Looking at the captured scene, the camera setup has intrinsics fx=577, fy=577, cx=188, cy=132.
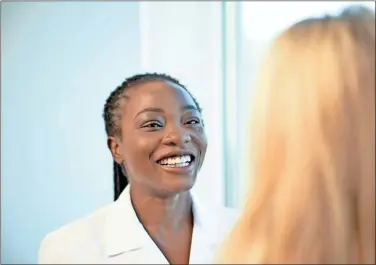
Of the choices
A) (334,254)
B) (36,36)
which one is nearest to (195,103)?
(334,254)

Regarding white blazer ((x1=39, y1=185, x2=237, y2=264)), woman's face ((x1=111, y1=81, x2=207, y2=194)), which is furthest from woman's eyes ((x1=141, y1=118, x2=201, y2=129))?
white blazer ((x1=39, y1=185, x2=237, y2=264))

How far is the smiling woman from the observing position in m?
0.59

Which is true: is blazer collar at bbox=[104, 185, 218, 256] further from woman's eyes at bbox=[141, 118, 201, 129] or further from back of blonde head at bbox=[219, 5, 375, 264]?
back of blonde head at bbox=[219, 5, 375, 264]

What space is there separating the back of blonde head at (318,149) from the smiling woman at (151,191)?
0.16 meters

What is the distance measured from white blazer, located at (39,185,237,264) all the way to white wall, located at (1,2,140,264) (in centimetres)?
4

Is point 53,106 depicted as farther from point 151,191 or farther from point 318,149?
point 318,149

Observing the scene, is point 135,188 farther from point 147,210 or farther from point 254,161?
point 254,161

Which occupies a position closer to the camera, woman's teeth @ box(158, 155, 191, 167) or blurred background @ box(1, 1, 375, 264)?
woman's teeth @ box(158, 155, 191, 167)

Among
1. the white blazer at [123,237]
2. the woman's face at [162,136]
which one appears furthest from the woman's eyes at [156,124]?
the white blazer at [123,237]

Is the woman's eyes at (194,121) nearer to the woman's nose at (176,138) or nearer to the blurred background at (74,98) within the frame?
the woman's nose at (176,138)

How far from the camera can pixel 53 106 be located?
0.85 m

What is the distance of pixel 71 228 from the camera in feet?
2.39

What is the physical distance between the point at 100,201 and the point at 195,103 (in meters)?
0.21

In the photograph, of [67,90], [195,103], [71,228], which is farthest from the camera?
[67,90]
